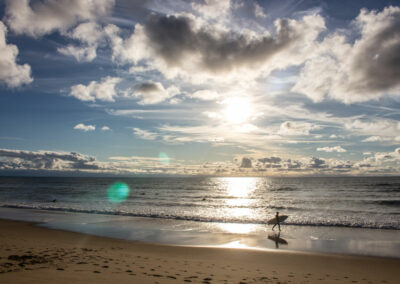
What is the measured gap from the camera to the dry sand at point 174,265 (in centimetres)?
894

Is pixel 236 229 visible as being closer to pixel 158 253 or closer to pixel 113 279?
pixel 158 253

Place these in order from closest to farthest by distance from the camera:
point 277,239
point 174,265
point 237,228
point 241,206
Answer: point 174,265, point 277,239, point 237,228, point 241,206

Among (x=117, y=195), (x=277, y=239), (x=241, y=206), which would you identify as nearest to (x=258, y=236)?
(x=277, y=239)

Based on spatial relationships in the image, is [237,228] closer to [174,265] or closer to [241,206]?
[174,265]

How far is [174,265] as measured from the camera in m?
11.3

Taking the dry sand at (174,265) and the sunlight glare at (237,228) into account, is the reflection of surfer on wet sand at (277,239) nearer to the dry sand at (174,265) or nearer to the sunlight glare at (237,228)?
the sunlight glare at (237,228)

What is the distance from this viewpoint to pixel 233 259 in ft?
43.1

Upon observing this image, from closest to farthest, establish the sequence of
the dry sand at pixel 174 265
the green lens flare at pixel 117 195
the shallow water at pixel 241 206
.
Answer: the dry sand at pixel 174 265 < the shallow water at pixel 241 206 < the green lens flare at pixel 117 195

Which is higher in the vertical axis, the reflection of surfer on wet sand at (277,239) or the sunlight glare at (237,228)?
the reflection of surfer on wet sand at (277,239)

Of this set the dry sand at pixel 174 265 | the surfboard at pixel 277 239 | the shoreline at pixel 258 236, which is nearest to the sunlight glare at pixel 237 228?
the shoreline at pixel 258 236

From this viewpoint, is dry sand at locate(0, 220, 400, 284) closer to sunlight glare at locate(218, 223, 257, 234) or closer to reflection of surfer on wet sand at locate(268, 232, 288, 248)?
reflection of surfer on wet sand at locate(268, 232, 288, 248)

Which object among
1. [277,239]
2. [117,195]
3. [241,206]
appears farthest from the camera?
[117,195]

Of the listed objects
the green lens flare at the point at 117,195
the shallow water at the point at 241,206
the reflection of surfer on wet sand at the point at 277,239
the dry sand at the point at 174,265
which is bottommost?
the green lens flare at the point at 117,195

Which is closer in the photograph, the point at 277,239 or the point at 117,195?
the point at 277,239
